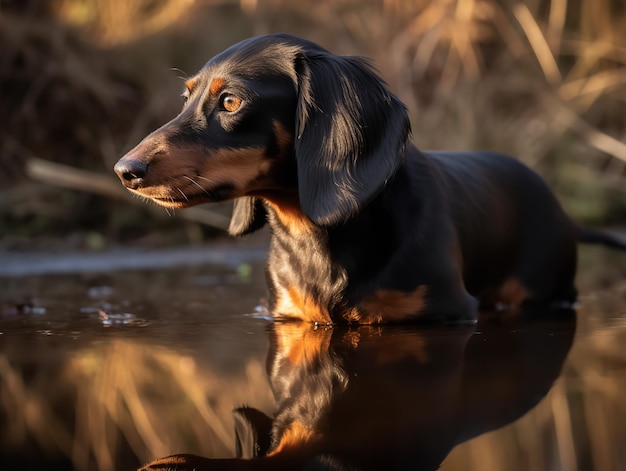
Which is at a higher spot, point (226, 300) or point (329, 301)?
point (329, 301)

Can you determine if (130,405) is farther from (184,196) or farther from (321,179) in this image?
(321,179)

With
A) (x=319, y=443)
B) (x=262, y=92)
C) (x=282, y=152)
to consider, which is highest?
(x=262, y=92)

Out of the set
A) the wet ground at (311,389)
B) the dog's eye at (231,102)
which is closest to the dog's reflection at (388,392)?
the wet ground at (311,389)

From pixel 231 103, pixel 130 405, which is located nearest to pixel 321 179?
pixel 231 103

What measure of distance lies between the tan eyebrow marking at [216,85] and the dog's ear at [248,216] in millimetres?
718

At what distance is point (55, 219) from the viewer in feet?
26.5

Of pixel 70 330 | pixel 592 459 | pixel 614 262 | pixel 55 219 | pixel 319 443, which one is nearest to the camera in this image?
pixel 592 459

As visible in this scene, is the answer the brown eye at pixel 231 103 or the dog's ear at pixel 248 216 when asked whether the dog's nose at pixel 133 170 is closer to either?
the brown eye at pixel 231 103

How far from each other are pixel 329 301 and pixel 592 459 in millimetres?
1870

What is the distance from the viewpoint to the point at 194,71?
8.81 meters

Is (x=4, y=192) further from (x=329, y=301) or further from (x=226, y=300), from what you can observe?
(x=329, y=301)

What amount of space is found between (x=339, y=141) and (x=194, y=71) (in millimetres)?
5800

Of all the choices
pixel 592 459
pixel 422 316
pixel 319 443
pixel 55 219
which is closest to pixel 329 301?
pixel 422 316

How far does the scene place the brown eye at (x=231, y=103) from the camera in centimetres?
320
